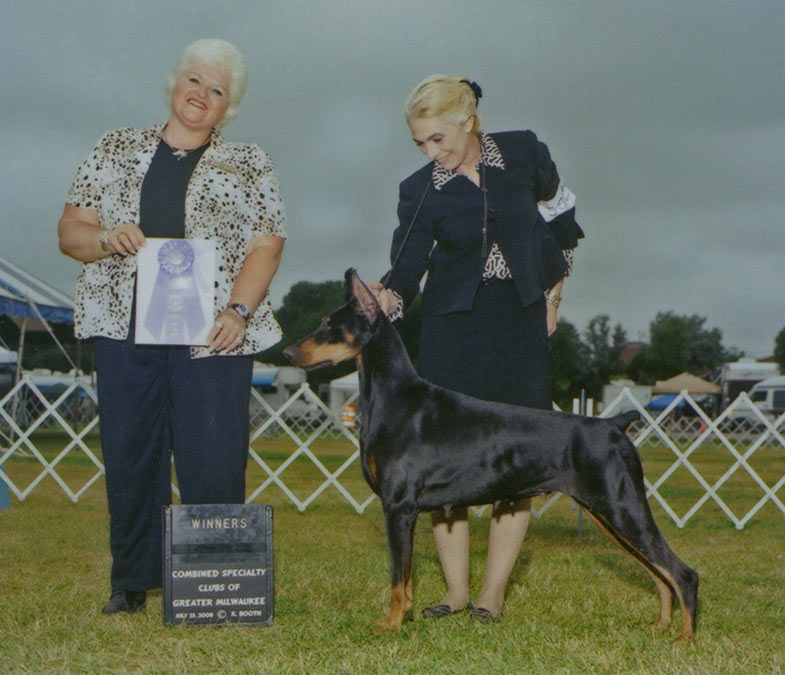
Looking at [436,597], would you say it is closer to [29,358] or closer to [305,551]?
[305,551]

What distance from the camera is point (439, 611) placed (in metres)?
3.28

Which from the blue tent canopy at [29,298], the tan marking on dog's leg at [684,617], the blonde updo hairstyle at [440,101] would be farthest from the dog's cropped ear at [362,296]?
the blue tent canopy at [29,298]

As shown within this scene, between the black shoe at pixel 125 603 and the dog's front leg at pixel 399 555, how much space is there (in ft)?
2.97

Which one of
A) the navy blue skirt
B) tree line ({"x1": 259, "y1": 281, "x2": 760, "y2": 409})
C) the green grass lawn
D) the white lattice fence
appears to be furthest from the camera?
tree line ({"x1": 259, "y1": 281, "x2": 760, "y2": 409})

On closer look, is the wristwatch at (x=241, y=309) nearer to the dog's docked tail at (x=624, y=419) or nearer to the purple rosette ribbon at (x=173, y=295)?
the purple rosette ribbon at (x=173, y=295)

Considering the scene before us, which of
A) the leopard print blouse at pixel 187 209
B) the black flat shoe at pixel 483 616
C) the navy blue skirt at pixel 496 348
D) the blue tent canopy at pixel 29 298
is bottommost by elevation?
the black flat shoe at pixel 483 616

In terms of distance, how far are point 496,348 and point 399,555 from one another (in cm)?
84

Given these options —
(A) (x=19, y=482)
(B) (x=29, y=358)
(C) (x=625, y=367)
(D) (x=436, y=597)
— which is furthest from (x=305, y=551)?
(C) (x=625, y=367)

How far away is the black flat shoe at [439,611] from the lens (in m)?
3.26

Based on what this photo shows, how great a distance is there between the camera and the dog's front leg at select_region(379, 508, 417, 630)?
115 inches

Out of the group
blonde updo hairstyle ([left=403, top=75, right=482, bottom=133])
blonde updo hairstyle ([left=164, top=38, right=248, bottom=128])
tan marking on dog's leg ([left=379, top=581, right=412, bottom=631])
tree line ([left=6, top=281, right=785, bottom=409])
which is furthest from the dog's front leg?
tree line ([left=6, top=281, right=785, bottom=409])

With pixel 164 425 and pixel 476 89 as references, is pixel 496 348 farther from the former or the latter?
pixel 164 425

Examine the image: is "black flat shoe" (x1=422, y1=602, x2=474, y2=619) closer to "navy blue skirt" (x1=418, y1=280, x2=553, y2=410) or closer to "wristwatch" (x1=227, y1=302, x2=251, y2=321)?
"navy blue skirt" (x1=418, y1=280, x2=553, y2=410)

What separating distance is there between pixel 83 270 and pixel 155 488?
782 millimetres
